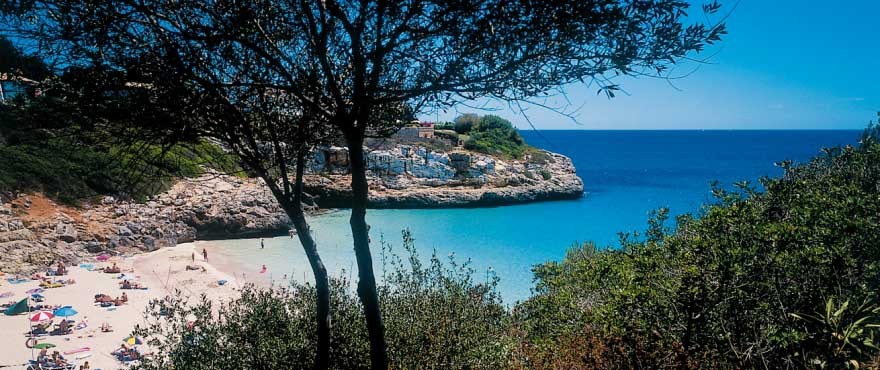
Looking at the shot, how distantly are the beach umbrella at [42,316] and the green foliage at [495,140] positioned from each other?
1345 inches

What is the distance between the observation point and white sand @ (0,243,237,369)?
32.8ft

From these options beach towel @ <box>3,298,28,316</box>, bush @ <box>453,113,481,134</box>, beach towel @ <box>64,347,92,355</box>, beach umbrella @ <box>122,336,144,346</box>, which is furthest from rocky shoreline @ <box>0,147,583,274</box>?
bush @ <box>453,113,481,134</box>

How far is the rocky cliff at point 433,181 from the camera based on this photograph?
35.2 metres

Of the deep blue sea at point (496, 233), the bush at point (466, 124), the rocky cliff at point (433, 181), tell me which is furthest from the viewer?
the bush at point (466, 124)

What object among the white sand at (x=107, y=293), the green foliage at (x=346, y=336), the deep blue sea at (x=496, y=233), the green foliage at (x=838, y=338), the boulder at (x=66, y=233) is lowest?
the deep blue sea at (x=496, y=233)

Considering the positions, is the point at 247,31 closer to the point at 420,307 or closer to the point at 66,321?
the point at 420,307

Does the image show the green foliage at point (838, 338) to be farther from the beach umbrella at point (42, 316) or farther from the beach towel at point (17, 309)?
the beach towel at point (17, 309)

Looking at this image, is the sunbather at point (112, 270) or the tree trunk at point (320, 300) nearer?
the tree trunk at point (320, 300)

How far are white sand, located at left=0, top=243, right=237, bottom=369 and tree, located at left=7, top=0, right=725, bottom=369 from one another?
7.86 metres

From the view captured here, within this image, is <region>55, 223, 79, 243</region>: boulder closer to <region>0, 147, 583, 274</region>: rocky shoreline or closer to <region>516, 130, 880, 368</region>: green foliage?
<region>0, 147, 583, 274</region>: rocky shoreline

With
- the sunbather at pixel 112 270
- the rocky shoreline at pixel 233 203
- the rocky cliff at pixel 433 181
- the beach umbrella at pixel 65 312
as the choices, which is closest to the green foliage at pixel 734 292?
the rocky shoreline at pixel 233 203

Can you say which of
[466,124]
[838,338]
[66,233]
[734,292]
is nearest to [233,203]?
[66,233]

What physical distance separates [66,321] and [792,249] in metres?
14.3

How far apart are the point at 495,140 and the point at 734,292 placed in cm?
4114
